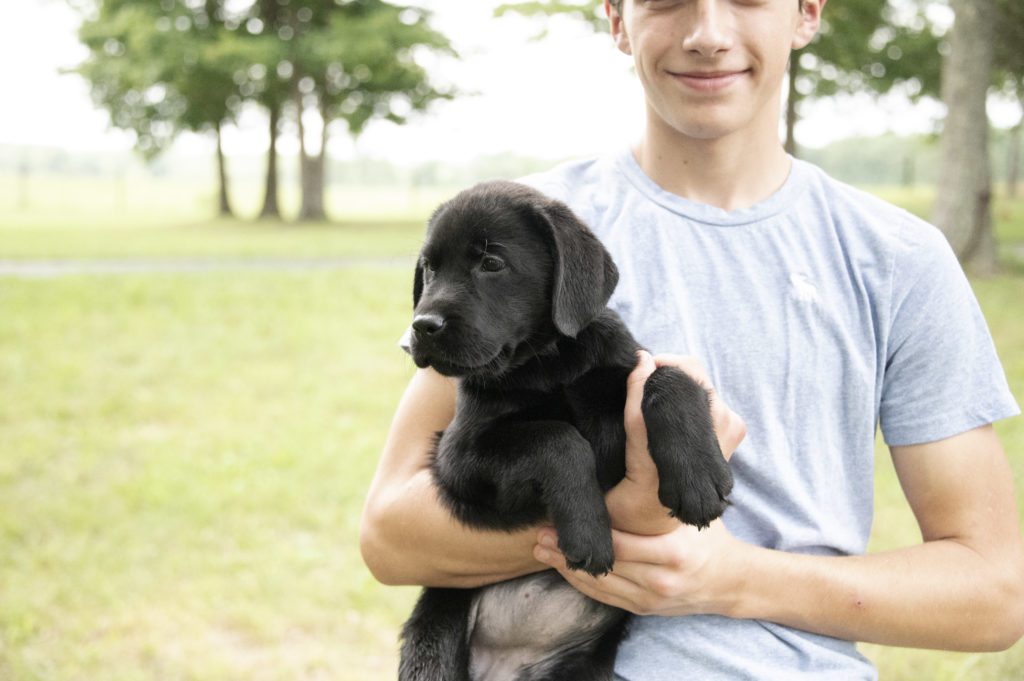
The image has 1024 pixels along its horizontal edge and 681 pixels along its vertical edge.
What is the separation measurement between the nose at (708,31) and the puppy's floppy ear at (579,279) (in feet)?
1.54

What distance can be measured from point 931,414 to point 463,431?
1018 millimetres

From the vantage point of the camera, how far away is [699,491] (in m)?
1.91

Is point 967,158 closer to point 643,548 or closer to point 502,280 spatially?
point 502,280

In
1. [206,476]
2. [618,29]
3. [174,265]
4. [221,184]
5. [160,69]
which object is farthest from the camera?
[221,184]

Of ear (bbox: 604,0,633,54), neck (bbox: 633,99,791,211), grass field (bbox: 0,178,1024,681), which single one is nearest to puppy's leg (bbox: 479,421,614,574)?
neck (bbox: 633,99,791,211)

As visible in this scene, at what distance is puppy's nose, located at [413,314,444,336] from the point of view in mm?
2096

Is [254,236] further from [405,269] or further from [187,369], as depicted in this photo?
[187,369]

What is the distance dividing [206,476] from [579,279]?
190 inches

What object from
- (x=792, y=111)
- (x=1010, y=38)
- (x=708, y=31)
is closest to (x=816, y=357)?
(x=708, y=31)

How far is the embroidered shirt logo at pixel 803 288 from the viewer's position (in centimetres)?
213

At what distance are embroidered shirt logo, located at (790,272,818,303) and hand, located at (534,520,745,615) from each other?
53cm

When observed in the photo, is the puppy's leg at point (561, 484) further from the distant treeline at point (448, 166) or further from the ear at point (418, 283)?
the distant treeline at point (448, 166)

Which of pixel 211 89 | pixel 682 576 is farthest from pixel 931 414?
pixel 211 89

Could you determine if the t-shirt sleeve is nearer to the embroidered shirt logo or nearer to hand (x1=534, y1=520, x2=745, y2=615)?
the embroidered shirt logo
